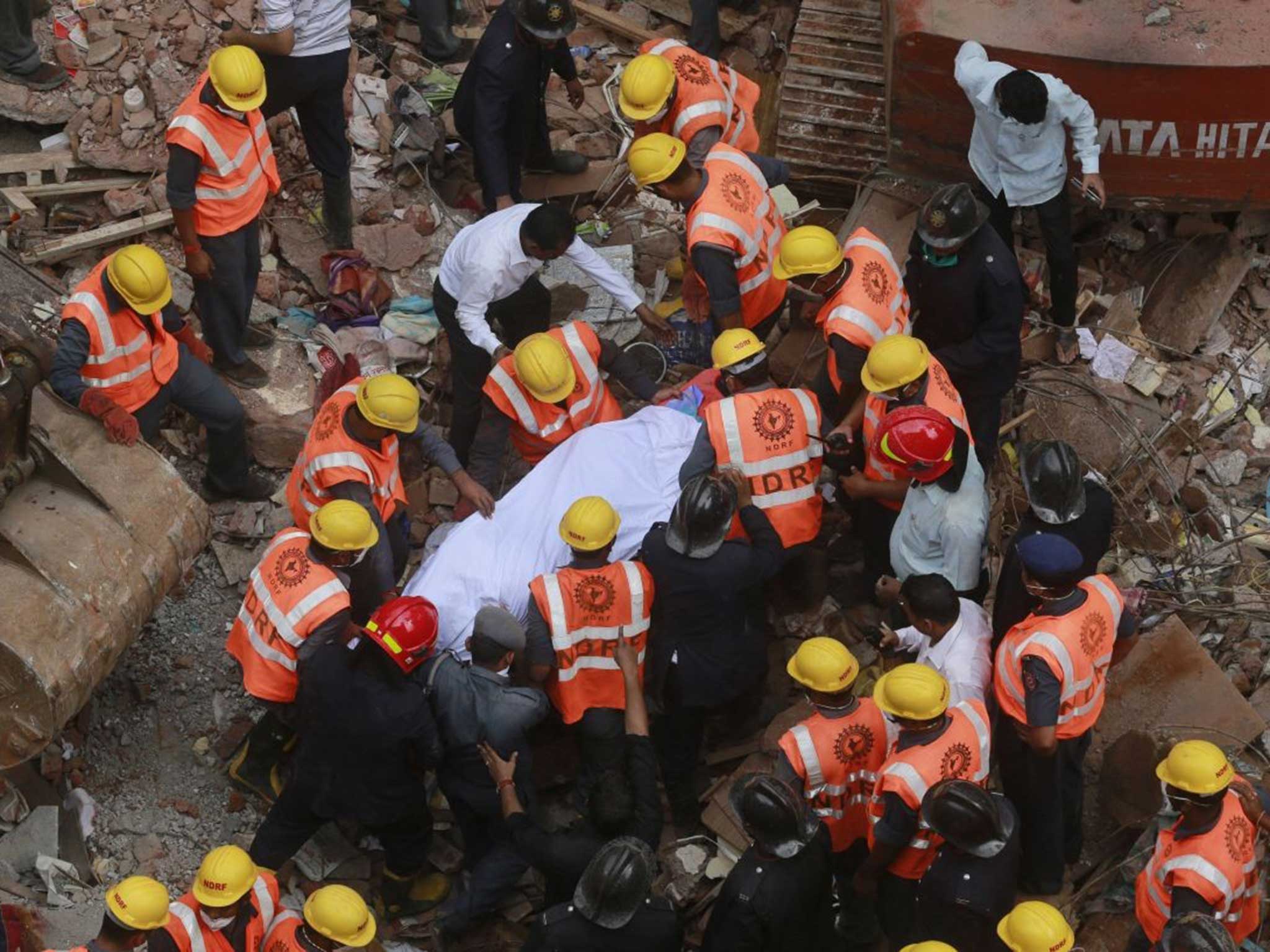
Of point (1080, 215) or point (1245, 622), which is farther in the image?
point (1080, 215)

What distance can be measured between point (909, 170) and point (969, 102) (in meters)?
0.63

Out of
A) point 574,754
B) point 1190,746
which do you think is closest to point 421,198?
point 574,754

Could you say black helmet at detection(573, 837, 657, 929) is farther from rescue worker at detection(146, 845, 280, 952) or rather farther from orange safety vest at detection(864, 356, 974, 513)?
orange safety vest at detection(864, 356, 974, 513)

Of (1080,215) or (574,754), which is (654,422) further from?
(1080,215)

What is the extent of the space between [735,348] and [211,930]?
316cm

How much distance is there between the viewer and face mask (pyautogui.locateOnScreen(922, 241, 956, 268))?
6.99 meters

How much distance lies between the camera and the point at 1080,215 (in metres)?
8.74

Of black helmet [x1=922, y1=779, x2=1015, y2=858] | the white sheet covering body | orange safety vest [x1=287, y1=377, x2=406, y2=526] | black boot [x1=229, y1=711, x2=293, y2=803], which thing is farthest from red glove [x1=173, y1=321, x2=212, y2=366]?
black helmet [x1=922, y1=779, x2=1015, y2=858]

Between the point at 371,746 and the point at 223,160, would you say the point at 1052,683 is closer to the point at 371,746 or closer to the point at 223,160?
the point at 371,746

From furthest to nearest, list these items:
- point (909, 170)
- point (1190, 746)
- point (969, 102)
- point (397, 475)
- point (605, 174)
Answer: point (605, 174) → point (909, 170) → point (969, 102) → point (397, 475) → point (1190, 746)

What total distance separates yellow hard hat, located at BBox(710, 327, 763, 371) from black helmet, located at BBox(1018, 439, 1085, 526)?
133 cm

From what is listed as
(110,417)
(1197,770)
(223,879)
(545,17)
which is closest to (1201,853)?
(1197,770)

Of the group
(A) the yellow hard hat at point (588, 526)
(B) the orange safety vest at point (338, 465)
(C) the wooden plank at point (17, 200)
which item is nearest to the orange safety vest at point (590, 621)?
(A) the yellow hard hat at point (588, 526)

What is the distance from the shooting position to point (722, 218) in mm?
7238
